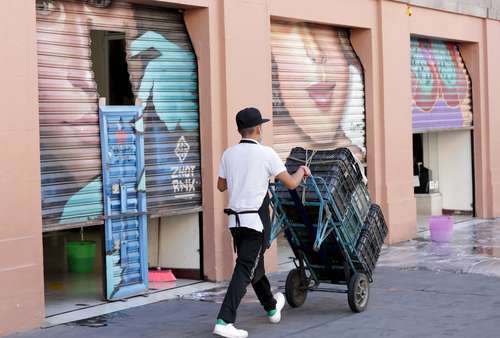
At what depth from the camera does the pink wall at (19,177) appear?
802cm

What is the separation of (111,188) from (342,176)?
238cm

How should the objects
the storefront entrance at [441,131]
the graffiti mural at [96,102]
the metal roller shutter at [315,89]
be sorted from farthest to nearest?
the storefront entrance at [441,131]
the metal roller shutter at [315,89]
the graffiti mural at [96,102]

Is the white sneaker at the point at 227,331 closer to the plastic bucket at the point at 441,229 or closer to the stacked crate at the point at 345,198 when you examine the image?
the stacked crate at the point at 345,198

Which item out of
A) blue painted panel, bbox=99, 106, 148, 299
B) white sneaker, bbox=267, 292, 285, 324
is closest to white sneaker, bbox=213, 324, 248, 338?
white sneaker, bbox=267, 292, 285, 324

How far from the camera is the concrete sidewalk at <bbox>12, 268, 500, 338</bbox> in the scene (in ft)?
25.7

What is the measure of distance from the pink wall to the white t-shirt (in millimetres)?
1834

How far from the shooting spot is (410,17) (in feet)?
47.7

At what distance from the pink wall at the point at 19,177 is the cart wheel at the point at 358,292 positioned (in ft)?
9.02

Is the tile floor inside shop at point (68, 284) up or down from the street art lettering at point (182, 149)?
down

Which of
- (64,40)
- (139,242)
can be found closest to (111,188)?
(139,242)

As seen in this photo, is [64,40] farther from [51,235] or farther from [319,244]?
[51,235]

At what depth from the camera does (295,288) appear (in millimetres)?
8773

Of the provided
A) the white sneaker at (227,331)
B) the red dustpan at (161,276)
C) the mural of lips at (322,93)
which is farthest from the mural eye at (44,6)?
the mural of lips at (322,93)

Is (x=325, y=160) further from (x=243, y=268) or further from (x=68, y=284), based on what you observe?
(x=68, y=284)
